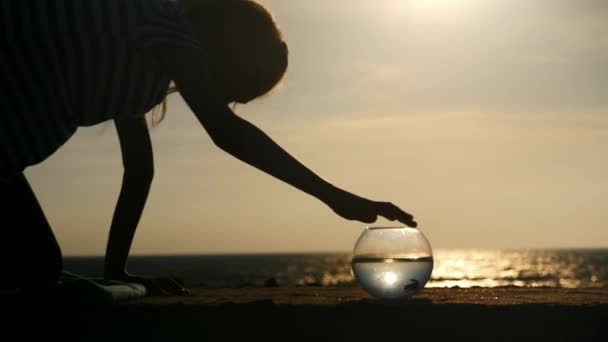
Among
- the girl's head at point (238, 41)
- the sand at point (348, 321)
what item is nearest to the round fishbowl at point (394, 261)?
the sand at point (348, 321)

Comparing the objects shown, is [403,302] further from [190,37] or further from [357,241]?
[190,37]

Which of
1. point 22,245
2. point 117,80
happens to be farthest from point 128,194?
point 117,80

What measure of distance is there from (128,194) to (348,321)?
69.8 inches

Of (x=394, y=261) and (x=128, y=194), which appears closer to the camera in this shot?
(x=394, y=261)

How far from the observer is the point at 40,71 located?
10.3 ft

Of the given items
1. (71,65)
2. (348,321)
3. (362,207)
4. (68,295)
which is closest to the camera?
(348,321)

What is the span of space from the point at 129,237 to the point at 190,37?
1.42m

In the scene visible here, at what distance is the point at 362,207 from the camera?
290 centimetres

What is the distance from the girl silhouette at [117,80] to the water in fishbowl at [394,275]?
1.59 ft

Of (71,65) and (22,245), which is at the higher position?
(71,65)

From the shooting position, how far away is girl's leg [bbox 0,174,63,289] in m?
3.40

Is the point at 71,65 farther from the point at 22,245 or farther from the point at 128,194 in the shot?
the point at 128,194

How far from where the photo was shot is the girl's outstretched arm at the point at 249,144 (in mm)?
2910

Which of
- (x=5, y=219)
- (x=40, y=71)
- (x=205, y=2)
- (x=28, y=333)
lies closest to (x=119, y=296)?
(x=28, y=333)
